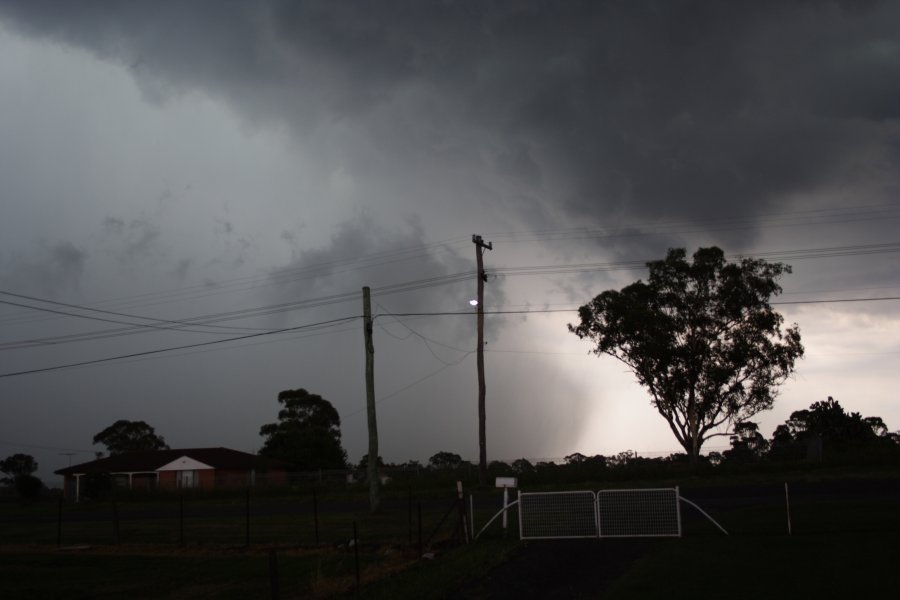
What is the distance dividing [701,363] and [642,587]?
42.1 metres

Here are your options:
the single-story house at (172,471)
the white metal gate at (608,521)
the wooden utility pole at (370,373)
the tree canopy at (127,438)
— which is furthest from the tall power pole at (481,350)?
the tree canopy at (127,438)

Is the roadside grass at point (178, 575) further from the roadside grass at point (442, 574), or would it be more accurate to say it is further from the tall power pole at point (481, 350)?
the tall power pole at point (481, 350)

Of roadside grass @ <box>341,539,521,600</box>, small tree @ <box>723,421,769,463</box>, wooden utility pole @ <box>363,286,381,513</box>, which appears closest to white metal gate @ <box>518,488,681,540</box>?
roadside grass @ <box>341,539,521,600</box>

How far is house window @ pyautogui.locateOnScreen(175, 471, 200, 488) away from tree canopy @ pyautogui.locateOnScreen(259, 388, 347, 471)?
10.5 meters

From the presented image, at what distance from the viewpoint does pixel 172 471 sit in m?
70.2

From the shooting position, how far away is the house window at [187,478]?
6931 cm

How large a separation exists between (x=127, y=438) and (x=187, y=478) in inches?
1352

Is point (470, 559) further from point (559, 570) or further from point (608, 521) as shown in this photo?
point (608, 521)

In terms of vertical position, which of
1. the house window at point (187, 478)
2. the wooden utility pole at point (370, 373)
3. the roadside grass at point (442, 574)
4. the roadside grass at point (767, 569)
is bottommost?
the house window at point (187, 478)

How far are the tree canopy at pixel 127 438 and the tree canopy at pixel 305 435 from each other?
26689mm

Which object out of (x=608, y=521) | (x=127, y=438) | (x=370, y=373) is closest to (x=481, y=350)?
(x=370, y=373)

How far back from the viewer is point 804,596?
12633mm

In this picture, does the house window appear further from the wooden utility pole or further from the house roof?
the wooden utility pole

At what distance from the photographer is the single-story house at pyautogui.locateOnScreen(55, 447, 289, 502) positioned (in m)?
68.0
